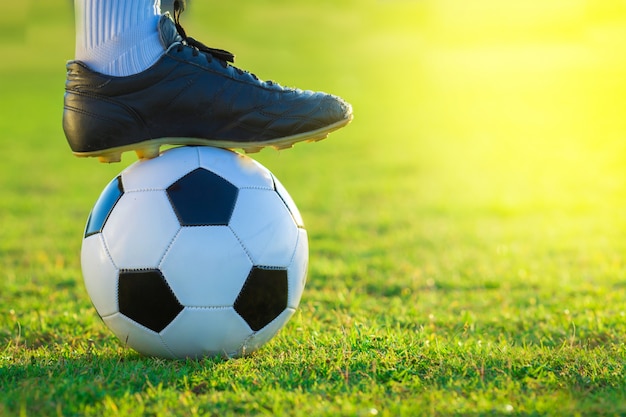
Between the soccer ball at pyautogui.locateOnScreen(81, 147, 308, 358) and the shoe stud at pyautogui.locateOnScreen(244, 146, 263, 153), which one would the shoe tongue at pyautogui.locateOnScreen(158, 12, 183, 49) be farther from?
the shoe stud at pyautogui.locateOnScreen(244, 146, 263, 153)

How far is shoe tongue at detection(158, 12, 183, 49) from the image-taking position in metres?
4.35

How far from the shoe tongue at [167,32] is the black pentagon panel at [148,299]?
1326 millimetres

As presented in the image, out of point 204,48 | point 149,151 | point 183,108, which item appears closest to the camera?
point 183,108

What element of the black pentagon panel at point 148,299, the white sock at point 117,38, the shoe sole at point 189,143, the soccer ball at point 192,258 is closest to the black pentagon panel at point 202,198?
the soccer ball at point 192,258

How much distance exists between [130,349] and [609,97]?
21080 millimetres

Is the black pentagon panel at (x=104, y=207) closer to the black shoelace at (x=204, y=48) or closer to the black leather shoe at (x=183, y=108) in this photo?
the black leather shoe at (x=183, y=108)

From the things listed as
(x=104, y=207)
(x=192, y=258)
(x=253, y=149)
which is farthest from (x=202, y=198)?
(x=104, y=207)

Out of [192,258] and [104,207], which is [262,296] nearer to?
[192,258]

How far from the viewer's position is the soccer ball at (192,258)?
4086mm

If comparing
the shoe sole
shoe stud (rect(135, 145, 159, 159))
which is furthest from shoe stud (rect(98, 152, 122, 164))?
shoe stud (rect(135, 145, 159, 159))

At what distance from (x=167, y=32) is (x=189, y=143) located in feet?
2.14

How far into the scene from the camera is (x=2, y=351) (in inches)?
184

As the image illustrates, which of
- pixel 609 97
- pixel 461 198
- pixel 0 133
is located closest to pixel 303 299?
pixel 461 198

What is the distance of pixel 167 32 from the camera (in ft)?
14.4
